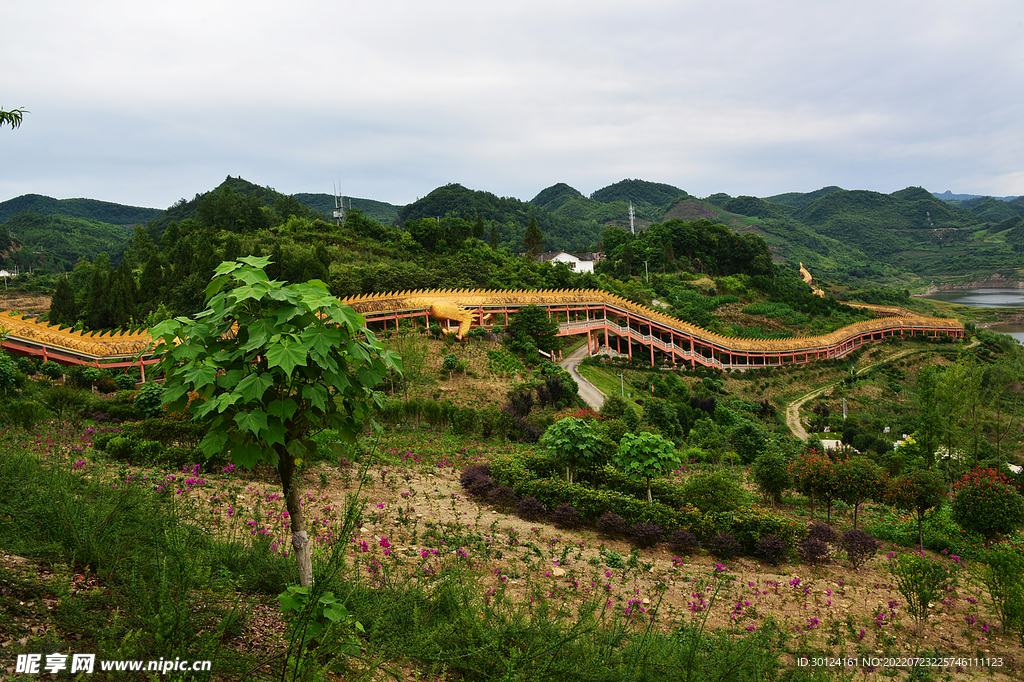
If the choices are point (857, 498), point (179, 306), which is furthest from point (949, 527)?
point (179, 306)

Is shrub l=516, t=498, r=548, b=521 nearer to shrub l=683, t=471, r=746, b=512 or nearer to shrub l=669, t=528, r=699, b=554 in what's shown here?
shrub l=669, t=528, r=699, b=554

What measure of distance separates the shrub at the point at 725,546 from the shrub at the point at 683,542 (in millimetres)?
283

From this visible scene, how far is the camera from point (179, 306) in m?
31.9

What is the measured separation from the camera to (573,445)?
11.9 metres

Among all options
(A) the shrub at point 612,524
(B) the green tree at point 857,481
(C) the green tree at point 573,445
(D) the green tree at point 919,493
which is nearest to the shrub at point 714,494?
(A) the shrub at point 612,524

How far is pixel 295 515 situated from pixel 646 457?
8.91 metres

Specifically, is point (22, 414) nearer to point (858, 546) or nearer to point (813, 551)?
point (813, 551)

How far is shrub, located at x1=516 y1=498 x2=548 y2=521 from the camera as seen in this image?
400 inches

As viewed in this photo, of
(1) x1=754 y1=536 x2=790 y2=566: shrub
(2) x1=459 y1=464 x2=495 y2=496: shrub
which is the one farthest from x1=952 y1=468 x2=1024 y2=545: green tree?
(2) x1=459 y1=464 x2=495 y2=496: shrub

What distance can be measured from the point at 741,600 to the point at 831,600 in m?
1.51

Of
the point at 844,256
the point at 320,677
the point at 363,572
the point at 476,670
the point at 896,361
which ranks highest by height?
the point at 844,256

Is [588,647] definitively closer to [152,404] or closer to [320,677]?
[320,677]

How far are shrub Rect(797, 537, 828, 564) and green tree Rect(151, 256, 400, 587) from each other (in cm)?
882

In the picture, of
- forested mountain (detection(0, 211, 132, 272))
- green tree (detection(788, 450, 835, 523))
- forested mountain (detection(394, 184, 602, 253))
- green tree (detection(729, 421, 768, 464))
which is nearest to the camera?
green tree (detection(788, 450, 835, 523))
